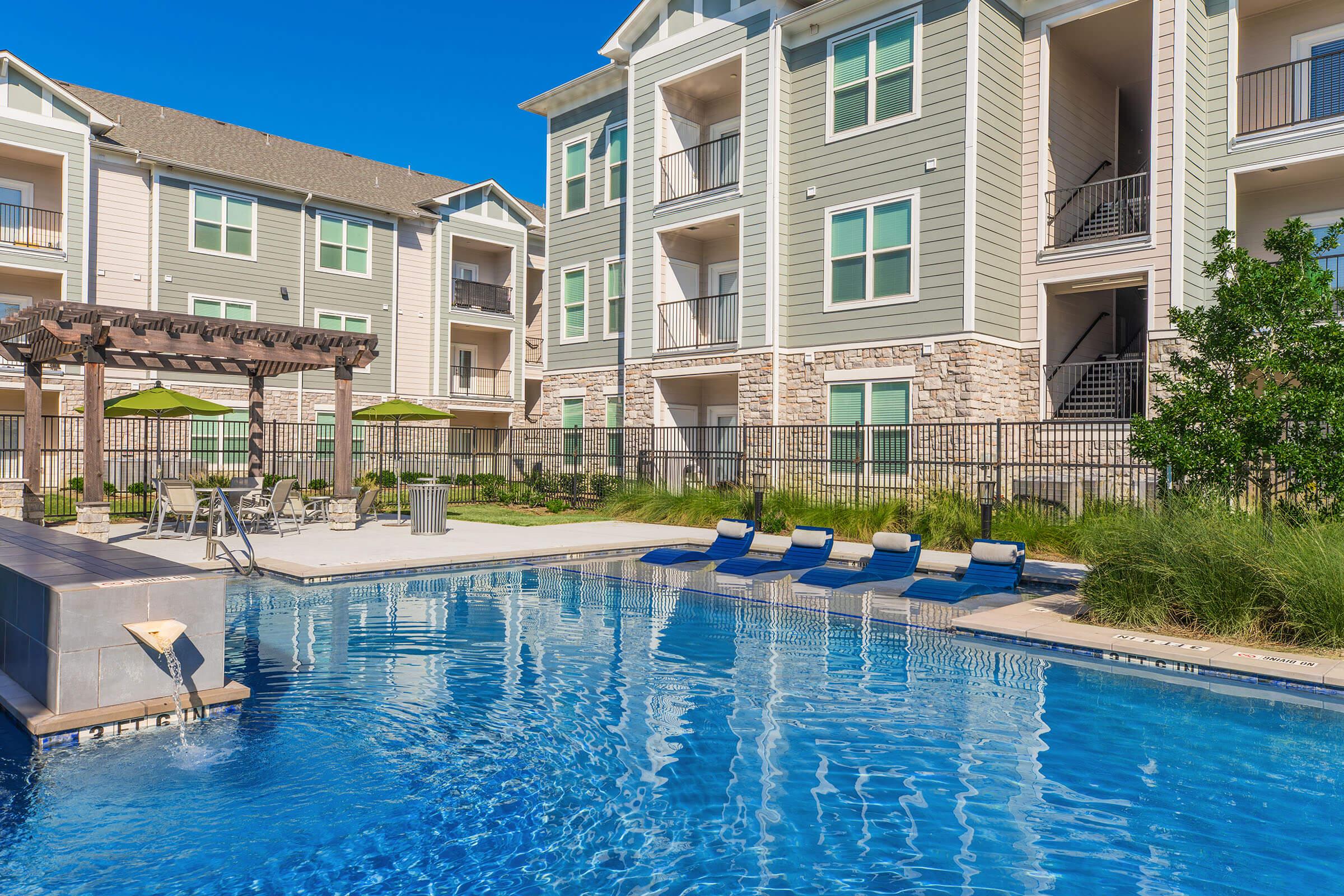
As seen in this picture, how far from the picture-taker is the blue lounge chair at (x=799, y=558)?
12.4 m

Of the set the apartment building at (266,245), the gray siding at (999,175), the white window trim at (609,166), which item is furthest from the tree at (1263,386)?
the apartment building at (266,245)

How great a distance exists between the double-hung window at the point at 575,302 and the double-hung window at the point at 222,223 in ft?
32.4

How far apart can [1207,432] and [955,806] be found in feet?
18.3

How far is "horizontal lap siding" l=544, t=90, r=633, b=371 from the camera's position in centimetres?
2361

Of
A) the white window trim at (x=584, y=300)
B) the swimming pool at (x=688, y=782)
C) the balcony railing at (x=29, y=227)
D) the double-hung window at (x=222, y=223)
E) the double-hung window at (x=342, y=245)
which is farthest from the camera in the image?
the double-hung window at (x=342, y=245)

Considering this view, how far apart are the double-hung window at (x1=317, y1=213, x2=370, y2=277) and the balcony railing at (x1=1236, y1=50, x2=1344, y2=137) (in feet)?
80.0

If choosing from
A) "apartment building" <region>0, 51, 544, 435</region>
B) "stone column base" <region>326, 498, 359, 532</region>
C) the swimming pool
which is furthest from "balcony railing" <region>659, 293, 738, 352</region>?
the swimming pool

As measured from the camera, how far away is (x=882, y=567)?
11.8 metres

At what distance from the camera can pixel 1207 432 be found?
848cm

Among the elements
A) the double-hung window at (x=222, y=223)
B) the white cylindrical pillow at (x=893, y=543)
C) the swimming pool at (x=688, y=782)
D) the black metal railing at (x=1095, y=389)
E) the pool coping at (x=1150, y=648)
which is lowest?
the swimming pool at (x=688, y=782)

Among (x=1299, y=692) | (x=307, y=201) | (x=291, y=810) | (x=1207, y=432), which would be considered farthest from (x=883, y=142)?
(x=307, y=201)

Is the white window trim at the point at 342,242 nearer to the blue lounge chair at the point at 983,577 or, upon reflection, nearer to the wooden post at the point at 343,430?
the wooden post at the point at 343,430

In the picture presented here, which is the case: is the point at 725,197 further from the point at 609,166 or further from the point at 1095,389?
the point at 1095,389

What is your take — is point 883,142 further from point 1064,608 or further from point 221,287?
point 221,287
